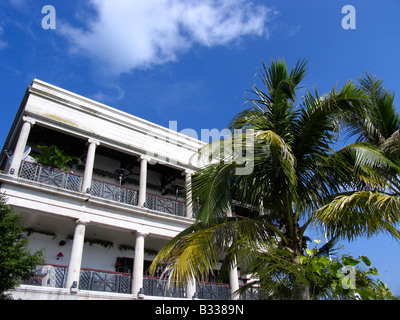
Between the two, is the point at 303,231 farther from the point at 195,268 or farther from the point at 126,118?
the point at 126,118

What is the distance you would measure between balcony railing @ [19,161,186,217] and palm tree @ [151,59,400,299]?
24.3 ft

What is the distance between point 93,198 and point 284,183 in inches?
324

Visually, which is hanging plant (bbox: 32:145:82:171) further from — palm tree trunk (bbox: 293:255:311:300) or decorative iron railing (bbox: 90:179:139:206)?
palm tree trunk (bbox: 293:255:311:300)

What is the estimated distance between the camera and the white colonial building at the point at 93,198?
38.2 ft

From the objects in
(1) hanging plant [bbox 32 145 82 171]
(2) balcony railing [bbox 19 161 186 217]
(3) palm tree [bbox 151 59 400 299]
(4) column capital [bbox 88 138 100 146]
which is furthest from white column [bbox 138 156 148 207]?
(3) palm tree [bbox 151 59 400 299]

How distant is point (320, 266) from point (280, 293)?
4.22 ft

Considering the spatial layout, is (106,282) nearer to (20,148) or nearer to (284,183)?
(20,148)

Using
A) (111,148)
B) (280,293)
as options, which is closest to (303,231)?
(280,293)

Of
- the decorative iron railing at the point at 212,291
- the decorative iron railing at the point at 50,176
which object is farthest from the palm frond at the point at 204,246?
the decorative iron railing at the point at 212,291

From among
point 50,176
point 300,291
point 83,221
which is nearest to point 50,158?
point 50,176

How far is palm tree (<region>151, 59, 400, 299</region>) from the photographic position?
5.56 metres

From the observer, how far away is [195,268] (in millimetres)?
5531

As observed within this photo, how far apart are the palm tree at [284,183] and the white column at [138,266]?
5991 millimetres

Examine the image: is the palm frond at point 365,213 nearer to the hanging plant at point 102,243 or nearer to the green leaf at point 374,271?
the green leaf at point 374,271
